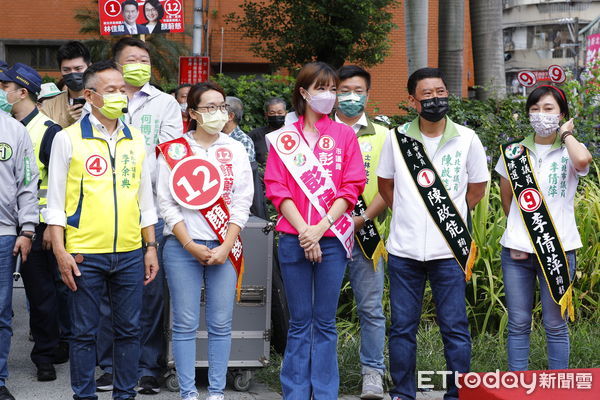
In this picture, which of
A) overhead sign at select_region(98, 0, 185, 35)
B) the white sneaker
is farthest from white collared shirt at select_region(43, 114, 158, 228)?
overhead sign at select_region(98, 0, 185, 35)

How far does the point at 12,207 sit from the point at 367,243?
7.82 feet

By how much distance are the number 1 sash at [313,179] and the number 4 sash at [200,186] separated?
44 cm

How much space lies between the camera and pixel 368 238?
5.81 m

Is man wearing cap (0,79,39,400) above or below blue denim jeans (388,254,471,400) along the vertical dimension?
above

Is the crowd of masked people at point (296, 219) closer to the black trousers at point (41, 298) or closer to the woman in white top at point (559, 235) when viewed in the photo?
the woman in white top at point (559, 235)

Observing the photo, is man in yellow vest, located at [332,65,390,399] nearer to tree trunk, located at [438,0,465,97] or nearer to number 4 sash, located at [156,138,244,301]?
number 4 sash, located at [156,138,244,301]

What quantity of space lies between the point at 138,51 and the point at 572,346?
4.04 m

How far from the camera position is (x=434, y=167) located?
5.27 m

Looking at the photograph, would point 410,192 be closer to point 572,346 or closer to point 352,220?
point 352,220

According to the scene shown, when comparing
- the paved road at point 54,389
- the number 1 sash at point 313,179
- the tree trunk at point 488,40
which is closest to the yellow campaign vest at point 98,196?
the number 1 sash at point 313,179

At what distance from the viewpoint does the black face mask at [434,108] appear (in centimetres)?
527

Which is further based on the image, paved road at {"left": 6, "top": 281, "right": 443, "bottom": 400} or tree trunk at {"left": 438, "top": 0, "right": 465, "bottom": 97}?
tree trunk at {"left": 438, "top": 0, "right": 465, "bottom": 97}

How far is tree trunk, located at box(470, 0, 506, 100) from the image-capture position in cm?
1541
